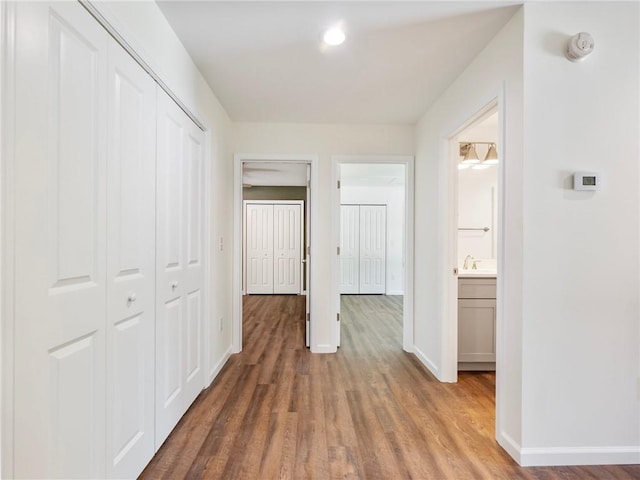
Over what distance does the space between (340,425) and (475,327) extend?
1516mm

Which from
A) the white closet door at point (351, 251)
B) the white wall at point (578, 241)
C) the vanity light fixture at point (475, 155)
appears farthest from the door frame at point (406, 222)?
the white closet door at point (351, 251)

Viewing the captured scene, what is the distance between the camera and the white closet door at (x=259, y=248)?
6719 mm

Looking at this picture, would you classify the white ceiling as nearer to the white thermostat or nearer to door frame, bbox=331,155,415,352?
door frame, bbox=331,155,415,352

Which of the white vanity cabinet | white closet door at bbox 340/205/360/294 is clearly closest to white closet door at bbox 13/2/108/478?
the white vanity cabinet

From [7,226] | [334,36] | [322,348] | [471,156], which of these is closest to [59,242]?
[7,226]

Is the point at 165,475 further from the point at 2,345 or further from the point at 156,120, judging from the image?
the point at 156,120

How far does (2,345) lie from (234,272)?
246 cm

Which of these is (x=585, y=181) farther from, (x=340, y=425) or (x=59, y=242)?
(x=59, y=242)

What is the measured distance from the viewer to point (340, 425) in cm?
196

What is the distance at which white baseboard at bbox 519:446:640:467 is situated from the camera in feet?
5.32

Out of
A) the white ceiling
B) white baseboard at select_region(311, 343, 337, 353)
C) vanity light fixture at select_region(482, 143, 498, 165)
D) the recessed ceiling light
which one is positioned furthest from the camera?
white baseboard at select_region(311, 343, 337, 353)

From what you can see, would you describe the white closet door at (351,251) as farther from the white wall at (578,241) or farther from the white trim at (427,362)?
the white wall at (578,241)

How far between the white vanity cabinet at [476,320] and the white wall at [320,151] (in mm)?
1229

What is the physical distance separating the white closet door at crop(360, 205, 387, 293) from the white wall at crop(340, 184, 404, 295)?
11 cm
